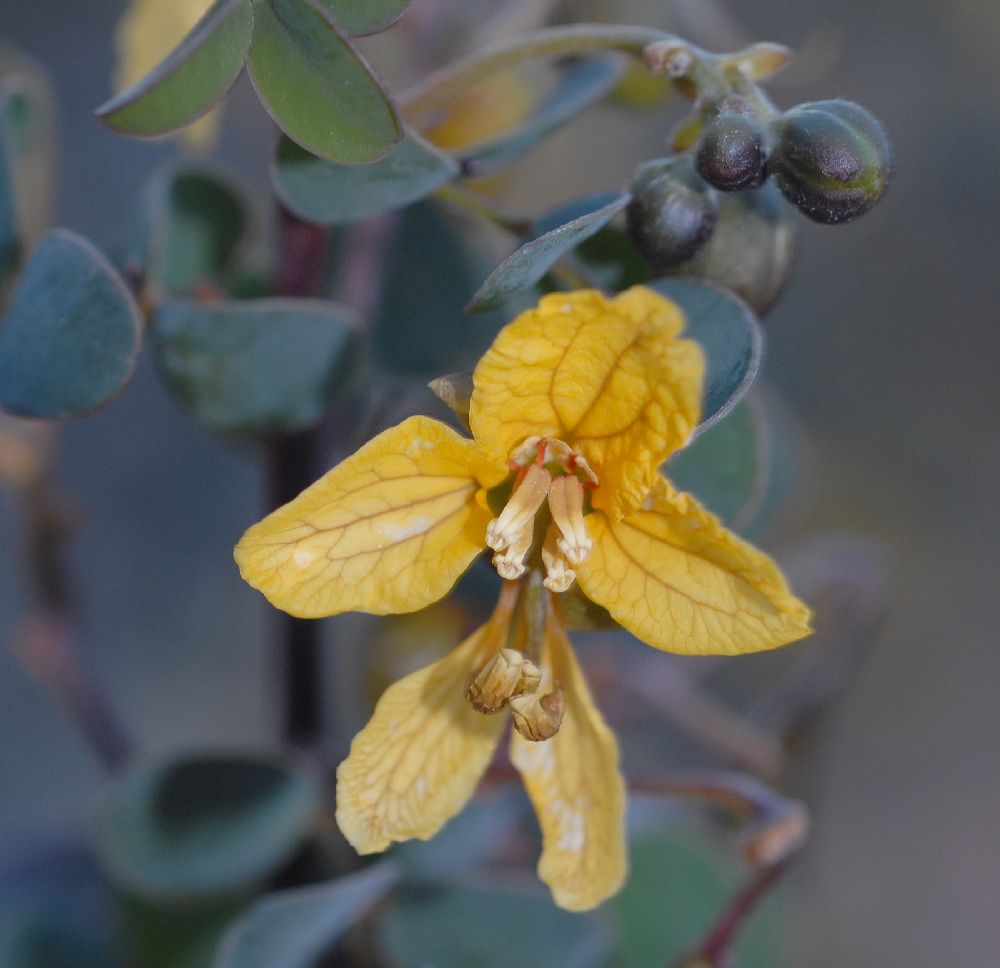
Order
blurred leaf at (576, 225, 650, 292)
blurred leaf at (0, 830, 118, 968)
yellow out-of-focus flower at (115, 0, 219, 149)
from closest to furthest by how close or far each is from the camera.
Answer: blurred leaf at (576, 225, 650, 292), yellow out-of-focus flower at (115, 0, 219, 149), blurred leaf at (0, 830, 118, 968)

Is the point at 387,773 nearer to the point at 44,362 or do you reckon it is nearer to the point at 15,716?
the point at 44,362

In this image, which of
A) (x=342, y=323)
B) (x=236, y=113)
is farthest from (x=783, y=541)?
(x=342, y=323)

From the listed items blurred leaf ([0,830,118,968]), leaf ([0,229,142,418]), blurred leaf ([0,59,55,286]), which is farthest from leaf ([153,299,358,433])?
blurred leaf ([0,830,118,968])

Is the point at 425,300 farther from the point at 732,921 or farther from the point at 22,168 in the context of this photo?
the point at 732,921

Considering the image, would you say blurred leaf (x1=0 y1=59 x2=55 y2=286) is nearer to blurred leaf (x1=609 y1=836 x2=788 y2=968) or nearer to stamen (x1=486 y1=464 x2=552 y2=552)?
stamen (x1=486 y1=464 x2=552 y2=552)

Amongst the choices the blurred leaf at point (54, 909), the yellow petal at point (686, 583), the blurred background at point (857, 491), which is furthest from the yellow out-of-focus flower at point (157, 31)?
the blurred background at point (857, 491)

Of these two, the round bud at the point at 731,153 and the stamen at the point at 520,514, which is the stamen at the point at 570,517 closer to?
the stamen at the point at 520,514
